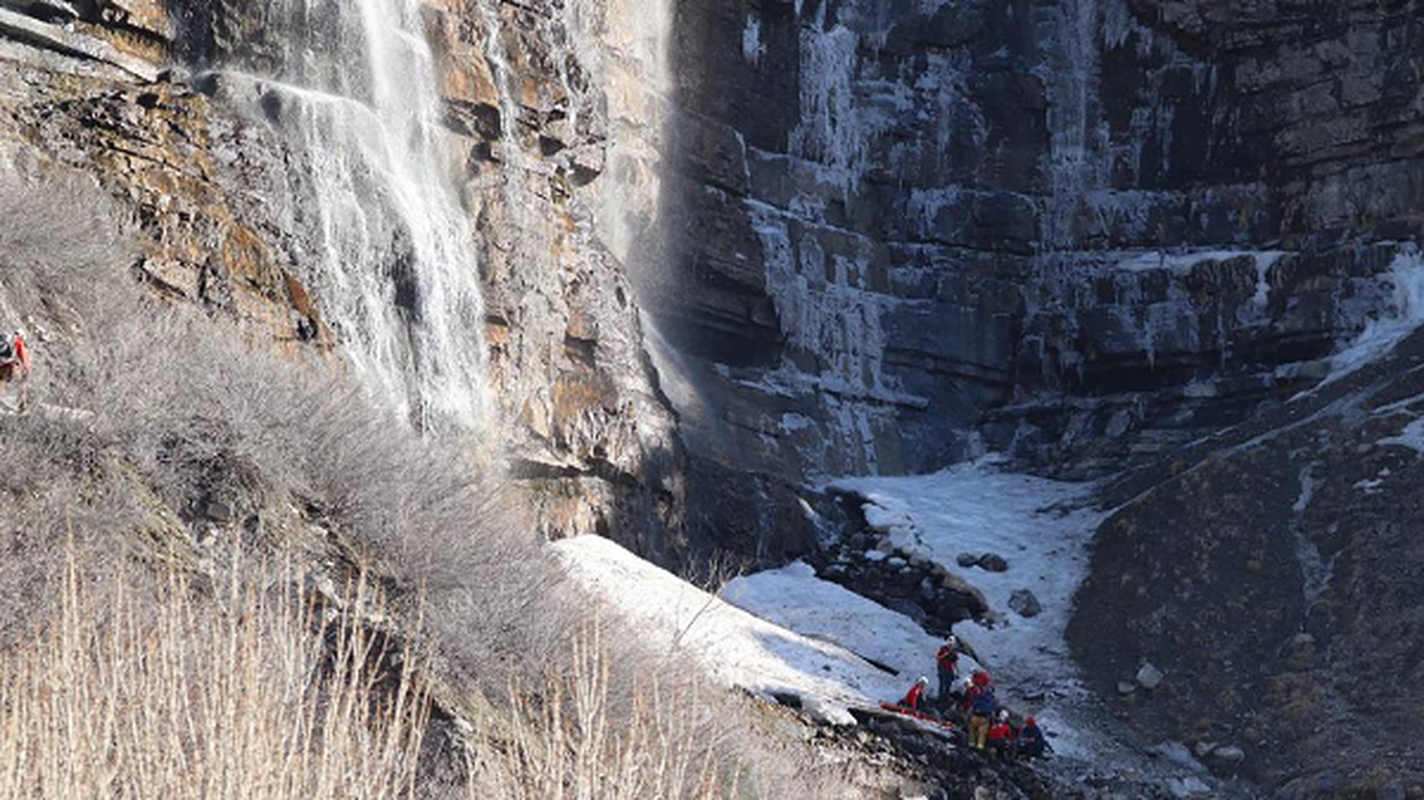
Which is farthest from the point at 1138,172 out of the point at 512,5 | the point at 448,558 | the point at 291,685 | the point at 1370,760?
the point at 291,685

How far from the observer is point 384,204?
22.5 m

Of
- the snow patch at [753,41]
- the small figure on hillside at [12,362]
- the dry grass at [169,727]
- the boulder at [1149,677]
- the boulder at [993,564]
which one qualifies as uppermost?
the snow patch at [753,41]

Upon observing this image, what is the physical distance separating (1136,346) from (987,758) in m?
22.0

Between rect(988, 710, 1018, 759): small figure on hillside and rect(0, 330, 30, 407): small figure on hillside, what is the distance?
1332cm

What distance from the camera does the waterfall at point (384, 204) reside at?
2133 centimetres

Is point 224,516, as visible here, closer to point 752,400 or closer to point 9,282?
point 9,282

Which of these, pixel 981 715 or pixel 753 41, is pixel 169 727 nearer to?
pixel 981 715

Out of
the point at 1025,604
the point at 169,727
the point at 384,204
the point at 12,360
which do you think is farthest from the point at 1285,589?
the point at 169,727

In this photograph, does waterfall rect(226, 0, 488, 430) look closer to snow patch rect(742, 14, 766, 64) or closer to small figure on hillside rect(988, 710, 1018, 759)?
small figure on hillside rect(988, 710, 1018, 759)

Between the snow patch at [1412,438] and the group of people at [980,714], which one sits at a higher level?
the snow patch at [1412,438]

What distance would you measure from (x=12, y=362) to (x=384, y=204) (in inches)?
433

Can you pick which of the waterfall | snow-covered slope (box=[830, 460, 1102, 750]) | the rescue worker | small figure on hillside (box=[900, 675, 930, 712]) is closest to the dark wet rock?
snow-covered slope (box=[830, 460, 1102, 750])

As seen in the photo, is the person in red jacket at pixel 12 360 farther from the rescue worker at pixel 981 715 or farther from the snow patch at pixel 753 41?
the snow patch at pixel 753 41

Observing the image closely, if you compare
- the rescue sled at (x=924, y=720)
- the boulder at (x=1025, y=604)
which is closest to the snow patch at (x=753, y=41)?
the boulder at (x=1025, y=604)
